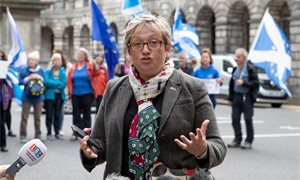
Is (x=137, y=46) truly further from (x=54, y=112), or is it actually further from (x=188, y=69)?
(x=188, y=69)

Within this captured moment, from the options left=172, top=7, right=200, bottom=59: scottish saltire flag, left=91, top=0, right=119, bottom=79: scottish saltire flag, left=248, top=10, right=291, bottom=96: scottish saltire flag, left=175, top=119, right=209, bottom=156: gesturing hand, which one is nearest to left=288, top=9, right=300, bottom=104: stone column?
left=172, top=7, right=200, bottom=59: scottish saltire flag

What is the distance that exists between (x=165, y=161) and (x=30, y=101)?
30.9ft

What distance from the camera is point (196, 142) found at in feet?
10.4

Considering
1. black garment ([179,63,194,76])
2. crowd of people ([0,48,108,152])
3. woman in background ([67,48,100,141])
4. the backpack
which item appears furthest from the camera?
black garment ([179,63,194,76])

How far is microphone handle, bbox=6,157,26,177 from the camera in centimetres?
322

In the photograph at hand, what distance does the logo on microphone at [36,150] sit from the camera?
10.5ft

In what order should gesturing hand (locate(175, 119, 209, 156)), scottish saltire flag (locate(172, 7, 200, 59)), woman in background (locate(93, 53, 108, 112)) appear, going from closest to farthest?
1. gesturing hand (locate(175, 119, 209, 156))
2. woman in background (locate(93, 53, 108, 112))
3. scottish saltire flag (locate(172, 7, 200, 59))

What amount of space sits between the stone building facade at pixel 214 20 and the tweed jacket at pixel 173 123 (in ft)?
53.6

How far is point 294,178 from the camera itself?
8.98m

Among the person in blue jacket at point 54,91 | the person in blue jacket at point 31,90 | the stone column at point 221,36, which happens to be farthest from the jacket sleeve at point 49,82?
the stone column at point 221,36

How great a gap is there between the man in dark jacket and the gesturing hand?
8.97 meters

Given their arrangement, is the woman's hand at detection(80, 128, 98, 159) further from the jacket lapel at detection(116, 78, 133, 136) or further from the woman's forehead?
the woman's forehead

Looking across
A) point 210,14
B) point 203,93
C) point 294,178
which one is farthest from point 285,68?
point 210,14

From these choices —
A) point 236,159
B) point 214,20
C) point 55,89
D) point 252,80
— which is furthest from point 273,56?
point 214,20
